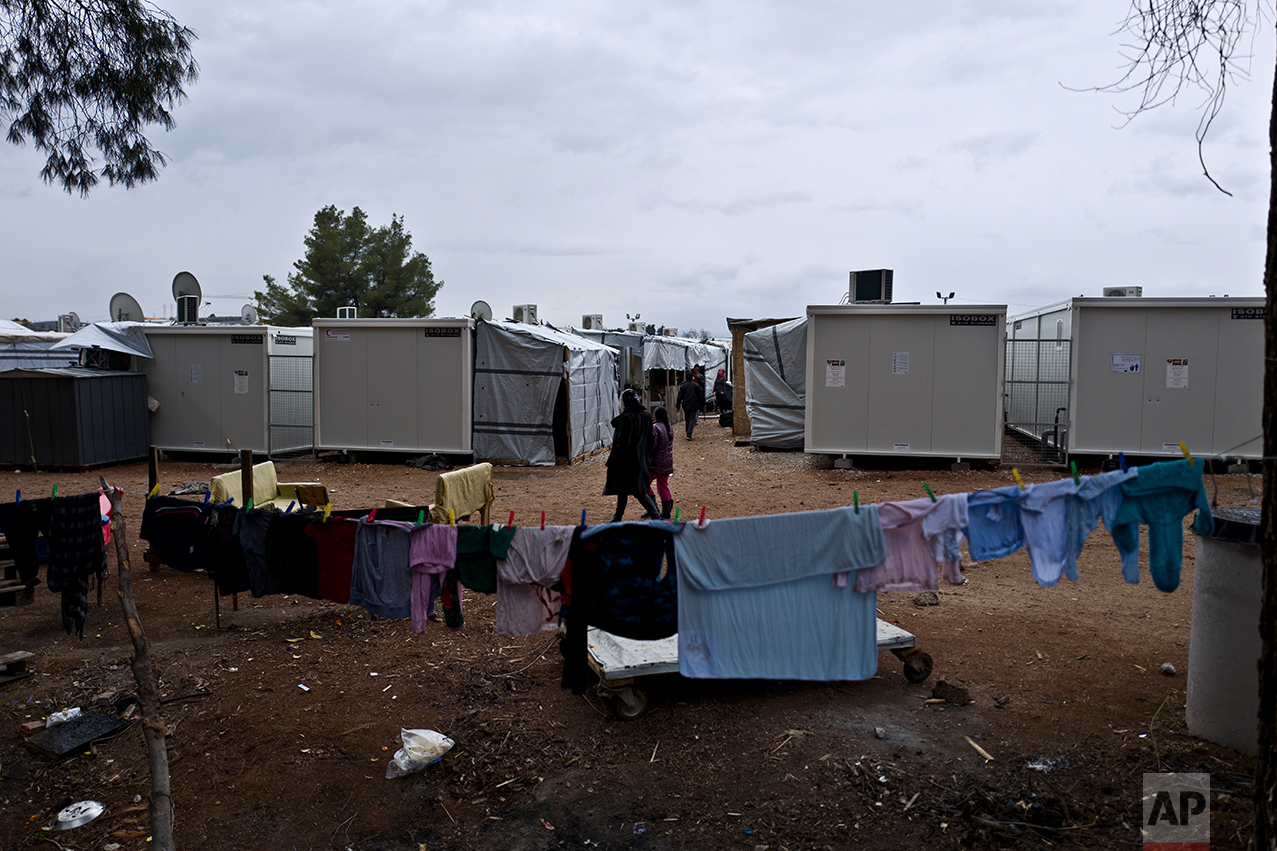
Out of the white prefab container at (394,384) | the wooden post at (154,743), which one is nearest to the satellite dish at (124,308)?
the white prefab container at (394,384)

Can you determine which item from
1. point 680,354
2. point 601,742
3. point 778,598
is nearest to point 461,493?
point 601,742

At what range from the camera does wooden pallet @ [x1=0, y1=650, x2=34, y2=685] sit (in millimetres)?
6051

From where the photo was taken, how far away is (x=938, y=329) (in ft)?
47.1

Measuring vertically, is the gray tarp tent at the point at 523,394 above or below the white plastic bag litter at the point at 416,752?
above

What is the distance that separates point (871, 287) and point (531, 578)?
11.9 meters

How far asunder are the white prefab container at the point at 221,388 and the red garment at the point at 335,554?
12.2 m

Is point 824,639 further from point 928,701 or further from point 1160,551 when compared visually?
point 1160,551

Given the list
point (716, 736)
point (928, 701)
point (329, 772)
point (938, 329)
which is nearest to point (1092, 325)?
point (938, 329)

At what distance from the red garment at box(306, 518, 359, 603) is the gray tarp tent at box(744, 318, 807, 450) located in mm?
13320

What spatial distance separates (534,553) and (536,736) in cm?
112

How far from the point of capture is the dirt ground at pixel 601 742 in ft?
14.0

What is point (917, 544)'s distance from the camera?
4809 millimetres

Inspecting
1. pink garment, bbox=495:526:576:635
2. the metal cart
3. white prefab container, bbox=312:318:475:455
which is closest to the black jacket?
the metal cart

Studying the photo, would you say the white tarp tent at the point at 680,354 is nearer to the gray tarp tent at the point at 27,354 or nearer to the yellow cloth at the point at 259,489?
the gray tarp tent at the point at 27,354
